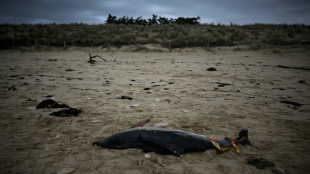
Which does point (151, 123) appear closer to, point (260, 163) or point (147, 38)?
point (260, 163)

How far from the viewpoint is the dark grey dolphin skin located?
1.99 m

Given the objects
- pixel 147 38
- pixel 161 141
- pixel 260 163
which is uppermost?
pixel 147 38

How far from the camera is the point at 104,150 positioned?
2.12 m

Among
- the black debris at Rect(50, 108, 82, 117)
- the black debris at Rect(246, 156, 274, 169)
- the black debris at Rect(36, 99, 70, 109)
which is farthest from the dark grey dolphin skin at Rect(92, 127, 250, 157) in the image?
the black debris at Rect(36, 99, 70, 109)

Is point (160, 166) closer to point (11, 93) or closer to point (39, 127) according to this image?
point (39, 127)

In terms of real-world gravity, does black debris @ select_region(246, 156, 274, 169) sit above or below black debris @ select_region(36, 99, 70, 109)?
below

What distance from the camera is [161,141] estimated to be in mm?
1996

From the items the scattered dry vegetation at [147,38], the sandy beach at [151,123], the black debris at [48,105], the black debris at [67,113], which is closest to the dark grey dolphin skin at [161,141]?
the sandy beach at [151,123]

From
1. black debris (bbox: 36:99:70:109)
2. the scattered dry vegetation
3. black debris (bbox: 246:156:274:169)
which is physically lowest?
black debris (bbox: 246:156:274:169)

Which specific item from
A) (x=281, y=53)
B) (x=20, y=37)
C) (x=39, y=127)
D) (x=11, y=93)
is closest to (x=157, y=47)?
(x=281, y=53)

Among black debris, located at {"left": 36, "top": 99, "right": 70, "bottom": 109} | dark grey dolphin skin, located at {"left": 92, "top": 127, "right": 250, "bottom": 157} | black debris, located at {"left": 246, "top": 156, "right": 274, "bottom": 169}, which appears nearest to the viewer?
black debris, located at {"left": 246, "top": 156, "right": 274, "bottom": 169}

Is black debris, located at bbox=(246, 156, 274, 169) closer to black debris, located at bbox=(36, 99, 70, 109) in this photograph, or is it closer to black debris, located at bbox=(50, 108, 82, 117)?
black debris, located at bbox=(50, 108, 82, 117)

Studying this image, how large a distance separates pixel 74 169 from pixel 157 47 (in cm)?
1576

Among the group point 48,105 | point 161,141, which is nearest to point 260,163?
point 161,141
